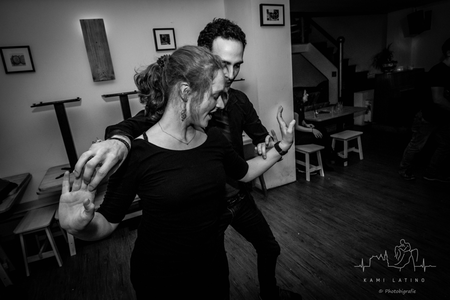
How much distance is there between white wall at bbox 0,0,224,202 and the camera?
8.75 feet

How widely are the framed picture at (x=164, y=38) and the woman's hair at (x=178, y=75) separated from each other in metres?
2.43

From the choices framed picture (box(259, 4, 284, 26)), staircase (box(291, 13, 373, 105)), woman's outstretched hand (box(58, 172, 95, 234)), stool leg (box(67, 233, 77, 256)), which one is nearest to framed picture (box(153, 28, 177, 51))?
framed picture (box(259, 4, 284, 26))

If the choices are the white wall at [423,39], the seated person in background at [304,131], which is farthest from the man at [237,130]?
the white wall at [423,39]

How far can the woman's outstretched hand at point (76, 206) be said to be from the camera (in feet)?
2.35

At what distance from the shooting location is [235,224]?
148cm

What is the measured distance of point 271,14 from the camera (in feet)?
10.3

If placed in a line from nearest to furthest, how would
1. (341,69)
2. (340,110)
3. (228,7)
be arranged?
(228,7), (340,110), (341,69)

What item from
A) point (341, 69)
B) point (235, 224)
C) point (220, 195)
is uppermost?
point (341, 69)

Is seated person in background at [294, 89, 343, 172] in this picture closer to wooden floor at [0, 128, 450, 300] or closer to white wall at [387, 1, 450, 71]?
wooden floor at [0, 128, 450, 300]

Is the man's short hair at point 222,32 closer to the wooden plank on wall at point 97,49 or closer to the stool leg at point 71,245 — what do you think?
the wooden plank on wall at point 97,49

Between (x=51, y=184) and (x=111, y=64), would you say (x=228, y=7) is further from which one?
(x=51, y=184)

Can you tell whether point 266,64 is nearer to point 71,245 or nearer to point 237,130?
point 237,130

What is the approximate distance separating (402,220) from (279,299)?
1723 mm

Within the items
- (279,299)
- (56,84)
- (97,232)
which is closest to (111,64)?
(56,84)
